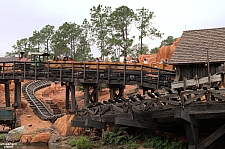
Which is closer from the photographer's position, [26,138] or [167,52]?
[26,138]

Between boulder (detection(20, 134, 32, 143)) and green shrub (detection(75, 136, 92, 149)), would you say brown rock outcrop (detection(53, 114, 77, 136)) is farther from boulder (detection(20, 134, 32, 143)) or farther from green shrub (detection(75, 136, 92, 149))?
green shrub (detection(75, 136, 92, 149))

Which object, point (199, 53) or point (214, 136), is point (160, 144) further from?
point (199, 53)

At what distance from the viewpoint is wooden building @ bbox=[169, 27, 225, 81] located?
2106 cm

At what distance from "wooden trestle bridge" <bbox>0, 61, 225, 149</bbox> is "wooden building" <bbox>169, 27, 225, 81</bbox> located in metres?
1.53

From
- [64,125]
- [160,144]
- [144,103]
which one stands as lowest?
[64,125]

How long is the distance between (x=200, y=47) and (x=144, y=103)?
7189 mm

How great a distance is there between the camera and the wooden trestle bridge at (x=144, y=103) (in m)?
14.0

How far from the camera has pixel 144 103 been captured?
54.7ft

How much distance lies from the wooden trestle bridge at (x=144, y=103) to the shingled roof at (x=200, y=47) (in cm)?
176

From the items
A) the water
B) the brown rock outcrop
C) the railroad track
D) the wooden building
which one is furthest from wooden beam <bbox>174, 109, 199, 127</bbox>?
the railroad track

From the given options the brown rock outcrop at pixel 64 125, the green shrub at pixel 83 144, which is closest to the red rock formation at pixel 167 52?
the brown rock outcrop at pixel 64 125

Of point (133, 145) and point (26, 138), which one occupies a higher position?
point (133, 145)

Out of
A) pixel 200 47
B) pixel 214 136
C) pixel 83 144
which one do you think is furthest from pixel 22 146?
pixel 214 136

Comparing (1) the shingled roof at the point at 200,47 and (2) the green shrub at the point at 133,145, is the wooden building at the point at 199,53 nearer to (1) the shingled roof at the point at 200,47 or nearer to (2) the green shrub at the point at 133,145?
(1) the shingled roof at the point at 200,47
